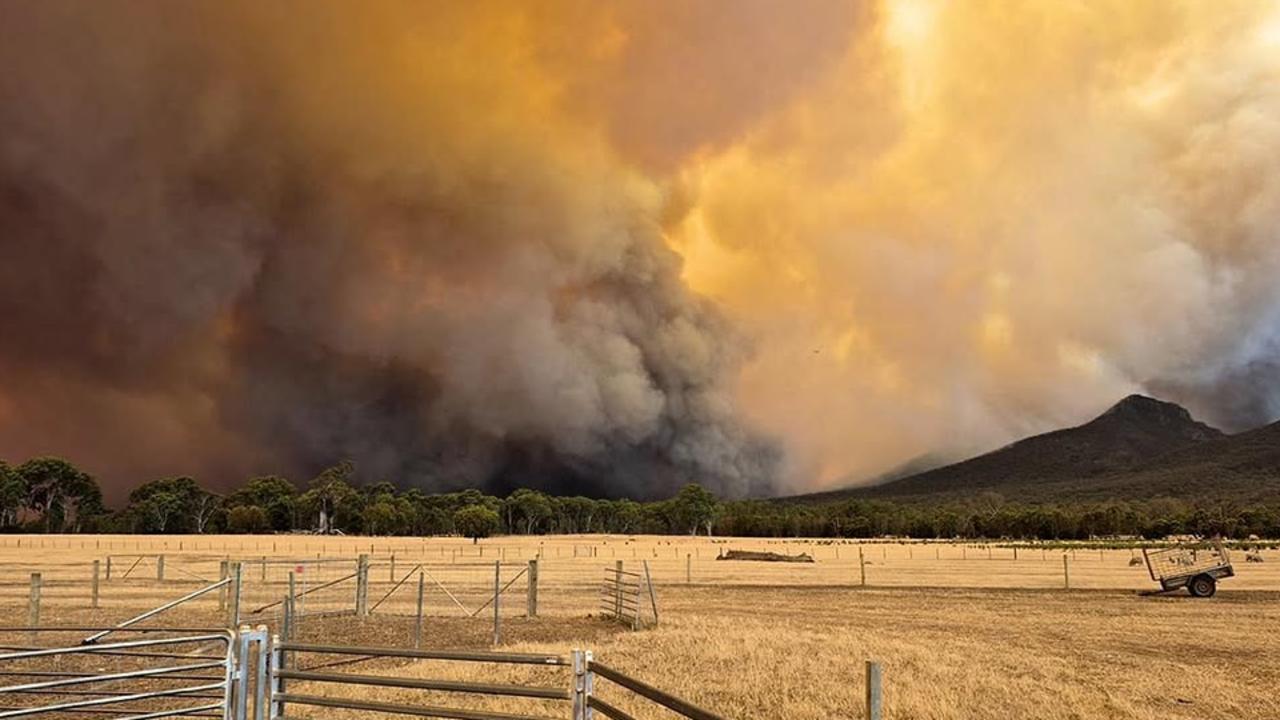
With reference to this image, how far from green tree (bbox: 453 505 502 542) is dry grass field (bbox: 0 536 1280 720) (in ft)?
412

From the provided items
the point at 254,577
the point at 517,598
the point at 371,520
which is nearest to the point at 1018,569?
the point at 517,598

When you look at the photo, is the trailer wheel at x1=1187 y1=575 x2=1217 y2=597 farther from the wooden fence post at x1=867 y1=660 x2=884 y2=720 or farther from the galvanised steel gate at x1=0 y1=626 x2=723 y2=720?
the wooden fence post at x1=867 y1=660 x2=884 y2=720

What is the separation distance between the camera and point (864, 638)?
2488cm

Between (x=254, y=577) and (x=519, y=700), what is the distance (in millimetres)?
48096

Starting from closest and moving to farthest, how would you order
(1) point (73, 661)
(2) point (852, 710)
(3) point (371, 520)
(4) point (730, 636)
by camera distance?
(2) point (852, 710) < (1) point (73, 661) < (4) point (730, 636) < (3) point (371, 520)

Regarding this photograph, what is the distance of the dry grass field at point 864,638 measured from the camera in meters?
16.3

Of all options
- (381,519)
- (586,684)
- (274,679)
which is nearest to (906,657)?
(586,684)

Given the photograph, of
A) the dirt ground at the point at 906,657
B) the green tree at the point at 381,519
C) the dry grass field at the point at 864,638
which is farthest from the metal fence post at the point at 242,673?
the green tree at the point at 381,519

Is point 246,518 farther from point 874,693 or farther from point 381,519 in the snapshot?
point 874,693

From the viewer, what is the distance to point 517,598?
140 ft

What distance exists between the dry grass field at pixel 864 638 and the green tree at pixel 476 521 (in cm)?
12549

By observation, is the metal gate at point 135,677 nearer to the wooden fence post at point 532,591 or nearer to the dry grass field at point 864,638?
the dry grass field at point 864,638

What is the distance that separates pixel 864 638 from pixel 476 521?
16109cm

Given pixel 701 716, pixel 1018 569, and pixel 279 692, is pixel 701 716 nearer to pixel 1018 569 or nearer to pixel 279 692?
pixel 279 692
